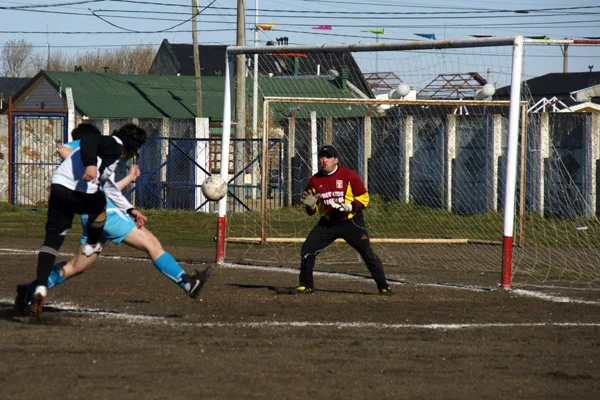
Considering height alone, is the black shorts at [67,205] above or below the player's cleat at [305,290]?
above

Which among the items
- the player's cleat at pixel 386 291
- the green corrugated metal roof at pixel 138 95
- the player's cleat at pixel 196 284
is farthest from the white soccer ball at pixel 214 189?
the green corrugated metal roof at pixel 138 95

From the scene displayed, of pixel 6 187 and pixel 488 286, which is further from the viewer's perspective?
pixel 6 187

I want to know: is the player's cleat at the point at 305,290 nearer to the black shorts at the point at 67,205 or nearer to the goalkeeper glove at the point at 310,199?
the goalkeeper glove at the point at 310,199

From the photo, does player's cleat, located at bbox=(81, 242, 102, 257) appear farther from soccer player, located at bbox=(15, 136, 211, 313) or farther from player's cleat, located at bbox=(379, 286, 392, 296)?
player's cleat, located at bbox=(379, 286, 392, 296)

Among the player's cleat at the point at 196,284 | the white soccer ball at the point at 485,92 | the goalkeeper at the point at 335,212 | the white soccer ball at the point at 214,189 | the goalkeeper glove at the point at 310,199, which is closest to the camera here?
the player's cleat at the point at 196,284

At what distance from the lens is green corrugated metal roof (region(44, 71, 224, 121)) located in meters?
41.6

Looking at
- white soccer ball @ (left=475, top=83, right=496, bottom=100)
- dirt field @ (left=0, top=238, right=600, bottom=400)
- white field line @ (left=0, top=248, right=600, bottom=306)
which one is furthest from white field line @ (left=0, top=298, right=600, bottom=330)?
white soccer ball @ (left=475, top=83, right=496, bottom=100)

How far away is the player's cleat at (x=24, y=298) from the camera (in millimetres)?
8711

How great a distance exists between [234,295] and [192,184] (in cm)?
1526

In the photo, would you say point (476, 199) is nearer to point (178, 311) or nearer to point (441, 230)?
point (441, 230)

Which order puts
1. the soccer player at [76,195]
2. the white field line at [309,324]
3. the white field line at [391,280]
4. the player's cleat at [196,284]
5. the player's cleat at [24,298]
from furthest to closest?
the white field line at [391,280]
the player's cleat at [196,284]
the player's cleat at [24,298]
the white field line at [309,324]
the soccer player at [76,195]

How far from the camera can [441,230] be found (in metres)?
20.9

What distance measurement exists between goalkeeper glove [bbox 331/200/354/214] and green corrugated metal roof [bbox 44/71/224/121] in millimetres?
30062

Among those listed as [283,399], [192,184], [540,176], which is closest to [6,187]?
[192,184]
